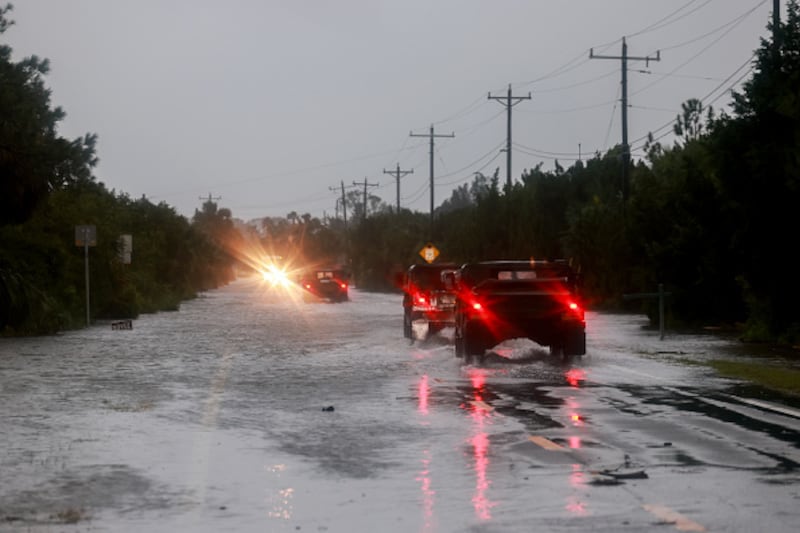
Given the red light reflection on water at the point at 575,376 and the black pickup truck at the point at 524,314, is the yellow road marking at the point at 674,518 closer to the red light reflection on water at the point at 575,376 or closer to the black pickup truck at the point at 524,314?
the red light reflection on water at the point at 575,376

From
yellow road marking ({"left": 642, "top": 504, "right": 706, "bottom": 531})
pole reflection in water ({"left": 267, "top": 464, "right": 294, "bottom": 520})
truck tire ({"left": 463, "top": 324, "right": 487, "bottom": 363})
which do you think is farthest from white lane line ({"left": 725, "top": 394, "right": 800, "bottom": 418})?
truck tire ({"left": 463, "top": 324, "right": 487, "bottom": 363})

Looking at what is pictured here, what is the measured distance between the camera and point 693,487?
10258 millimetres

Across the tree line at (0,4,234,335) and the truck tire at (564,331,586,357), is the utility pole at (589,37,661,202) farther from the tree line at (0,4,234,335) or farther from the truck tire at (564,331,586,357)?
the truck tire at (564,331,586,357)

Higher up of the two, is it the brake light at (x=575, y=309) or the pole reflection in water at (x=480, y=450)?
the brake light at (x=575, y=309)

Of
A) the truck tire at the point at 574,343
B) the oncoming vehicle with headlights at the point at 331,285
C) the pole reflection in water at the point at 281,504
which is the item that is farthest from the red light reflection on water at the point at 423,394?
the oncoming vehicle with headlights at the point at 331,285

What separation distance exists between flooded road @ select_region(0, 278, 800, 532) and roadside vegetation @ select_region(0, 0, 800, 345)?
420 cm

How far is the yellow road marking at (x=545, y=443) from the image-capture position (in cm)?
1247

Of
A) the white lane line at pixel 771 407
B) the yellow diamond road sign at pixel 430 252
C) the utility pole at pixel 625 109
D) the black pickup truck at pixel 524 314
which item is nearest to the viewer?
the white lane line at pixel 771 407

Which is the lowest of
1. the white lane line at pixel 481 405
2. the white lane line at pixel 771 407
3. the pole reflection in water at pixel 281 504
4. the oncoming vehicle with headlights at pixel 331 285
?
the pole reflection in water at pixel 281 504

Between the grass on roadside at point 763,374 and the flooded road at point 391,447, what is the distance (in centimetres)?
47

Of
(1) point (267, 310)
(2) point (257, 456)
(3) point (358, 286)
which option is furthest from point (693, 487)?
(3) point (358, 286)

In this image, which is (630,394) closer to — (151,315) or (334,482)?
(334,482)

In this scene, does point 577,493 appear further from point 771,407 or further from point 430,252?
point 430,252

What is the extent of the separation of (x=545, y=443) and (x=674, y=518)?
12.6 ft
